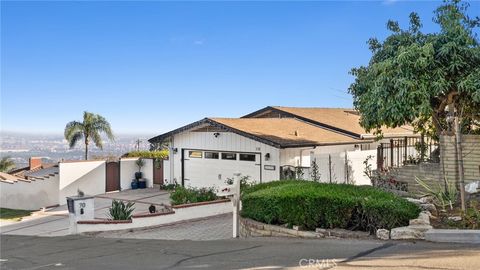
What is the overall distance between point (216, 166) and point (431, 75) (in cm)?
1157

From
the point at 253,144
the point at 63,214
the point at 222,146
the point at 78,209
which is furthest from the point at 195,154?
the point at 78,209

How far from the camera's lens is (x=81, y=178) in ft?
78.2

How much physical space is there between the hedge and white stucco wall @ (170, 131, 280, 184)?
883 cm

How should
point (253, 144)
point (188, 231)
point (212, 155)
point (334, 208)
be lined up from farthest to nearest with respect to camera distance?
point (212, 155) → point (253, 144) → point (188, 231) → point (334, 208)

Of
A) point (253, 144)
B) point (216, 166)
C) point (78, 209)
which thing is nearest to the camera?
point (78, 209)

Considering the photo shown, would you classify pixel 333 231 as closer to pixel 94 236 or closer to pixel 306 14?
pixel 94 236

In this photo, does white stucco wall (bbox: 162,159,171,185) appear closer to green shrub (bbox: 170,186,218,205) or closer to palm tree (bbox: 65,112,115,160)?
green shrub (bbox: 170,186,218,205)

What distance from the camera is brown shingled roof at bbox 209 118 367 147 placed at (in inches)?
736

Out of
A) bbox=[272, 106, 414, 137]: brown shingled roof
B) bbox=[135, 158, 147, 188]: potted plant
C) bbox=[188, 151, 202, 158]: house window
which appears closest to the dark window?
bbox=[188, 151, 202, 158]: house window

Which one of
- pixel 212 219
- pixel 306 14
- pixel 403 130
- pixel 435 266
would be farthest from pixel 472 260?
pixel 403 130

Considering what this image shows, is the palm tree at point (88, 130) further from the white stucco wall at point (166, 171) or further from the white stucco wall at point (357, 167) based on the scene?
the white stucco wall at point (357, 167)

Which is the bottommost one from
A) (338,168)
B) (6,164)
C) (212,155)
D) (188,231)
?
(188,231)

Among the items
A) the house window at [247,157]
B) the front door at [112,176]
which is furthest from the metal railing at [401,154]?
the front door at [112,176]

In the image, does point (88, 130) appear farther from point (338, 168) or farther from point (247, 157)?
point (338, 168)
